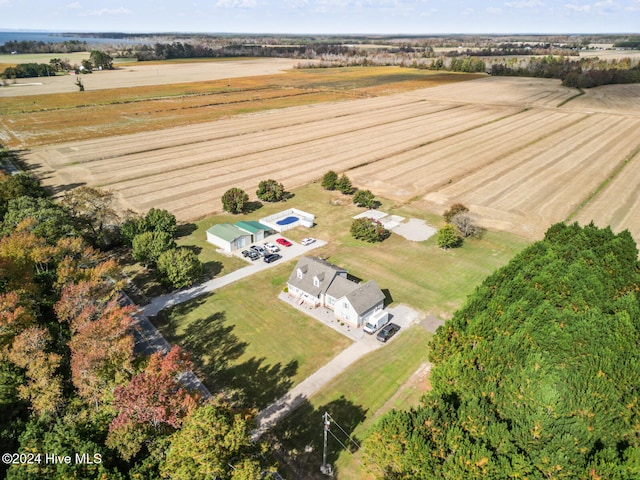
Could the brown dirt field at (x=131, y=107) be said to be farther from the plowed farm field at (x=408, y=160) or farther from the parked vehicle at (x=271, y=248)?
the parked vehicle at (x=271, y=248)

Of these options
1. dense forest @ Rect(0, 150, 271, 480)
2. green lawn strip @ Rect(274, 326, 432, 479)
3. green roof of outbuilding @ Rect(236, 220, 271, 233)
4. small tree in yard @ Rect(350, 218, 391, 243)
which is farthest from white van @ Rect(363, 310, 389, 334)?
green roof of outbuilding @ Rect(236, 220, 271, 233)

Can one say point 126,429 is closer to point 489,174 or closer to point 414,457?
point 414,457

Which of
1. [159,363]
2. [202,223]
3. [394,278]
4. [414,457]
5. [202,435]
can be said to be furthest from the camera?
[202,223]

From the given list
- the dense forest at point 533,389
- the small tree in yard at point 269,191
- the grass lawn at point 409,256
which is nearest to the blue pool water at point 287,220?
the grass lawn at point 409,256

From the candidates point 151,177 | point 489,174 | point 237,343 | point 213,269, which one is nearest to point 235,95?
point 151,177

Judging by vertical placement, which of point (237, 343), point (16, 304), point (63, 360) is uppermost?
point (16, 304)

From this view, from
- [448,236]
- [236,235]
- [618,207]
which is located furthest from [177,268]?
[618,207]
